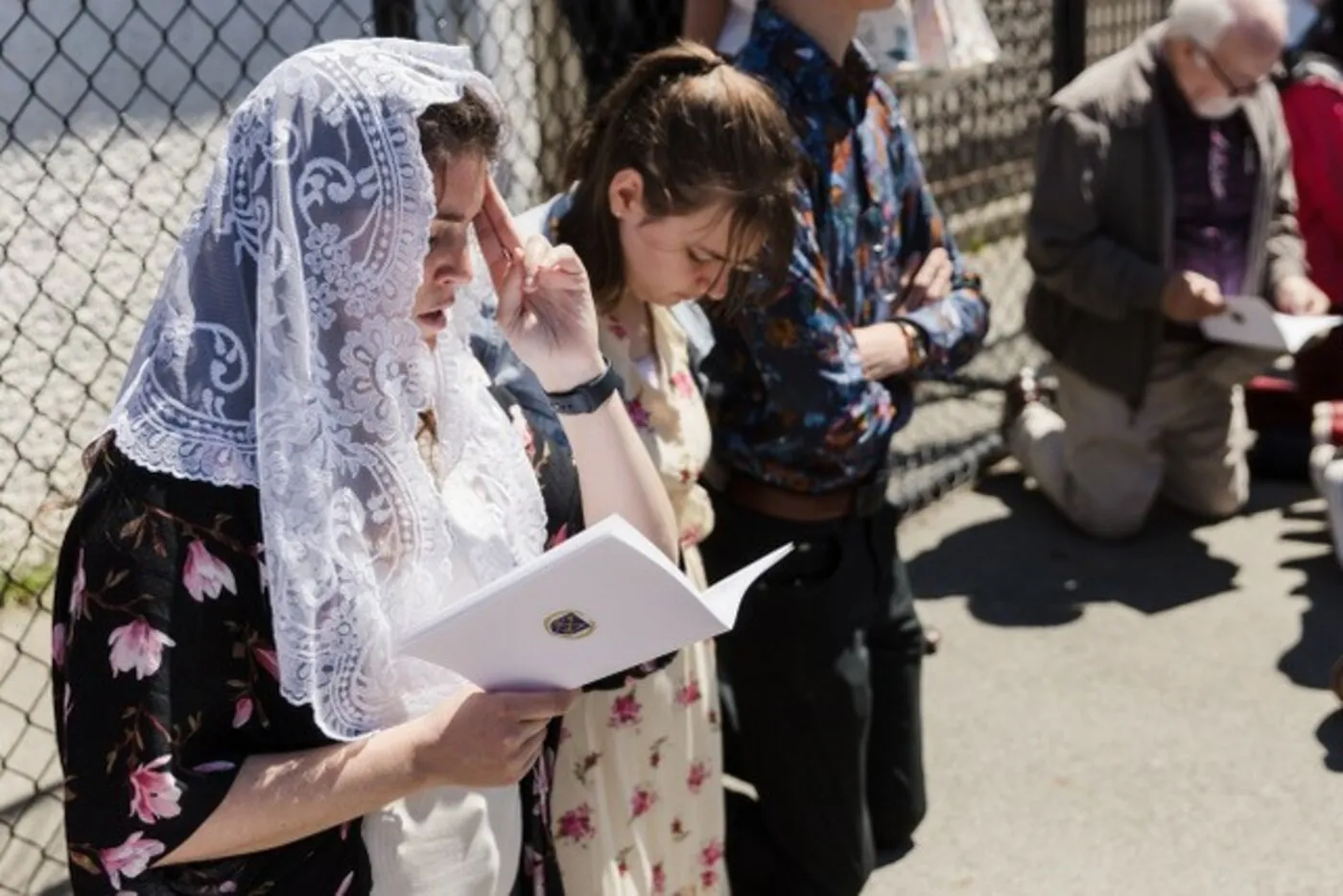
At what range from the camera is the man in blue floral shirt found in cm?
286

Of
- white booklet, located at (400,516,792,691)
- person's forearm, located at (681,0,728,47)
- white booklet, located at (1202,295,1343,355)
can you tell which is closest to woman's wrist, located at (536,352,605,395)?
white booklet, located at (400,516,792,691)

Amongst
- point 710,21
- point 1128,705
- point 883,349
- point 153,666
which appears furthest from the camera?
point 1128,705

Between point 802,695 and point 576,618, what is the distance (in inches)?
57.5

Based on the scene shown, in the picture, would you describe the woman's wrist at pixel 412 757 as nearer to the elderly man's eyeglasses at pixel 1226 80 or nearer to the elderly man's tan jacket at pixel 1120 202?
the elderly man's tan jacket at pixel 1120 202

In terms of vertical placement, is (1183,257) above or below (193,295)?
below

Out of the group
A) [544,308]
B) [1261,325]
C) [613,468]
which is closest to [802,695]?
[613,468]

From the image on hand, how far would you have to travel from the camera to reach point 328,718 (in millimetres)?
1643

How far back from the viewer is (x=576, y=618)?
5.37 feet

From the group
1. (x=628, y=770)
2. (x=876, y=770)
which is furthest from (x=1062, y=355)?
(x=628, y=770)

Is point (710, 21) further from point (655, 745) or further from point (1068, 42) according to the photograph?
point (1068, 42)

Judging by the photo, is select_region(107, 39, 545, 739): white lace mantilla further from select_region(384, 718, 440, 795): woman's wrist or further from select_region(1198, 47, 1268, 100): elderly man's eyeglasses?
select_region(1198, 47, 1268, 100): elderly man's eyeglasses

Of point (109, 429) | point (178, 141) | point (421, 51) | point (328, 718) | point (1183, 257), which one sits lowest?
point (1183, 257)

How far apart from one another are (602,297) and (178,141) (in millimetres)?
2621

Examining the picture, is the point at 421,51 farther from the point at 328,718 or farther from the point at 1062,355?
the point at 1062,355
